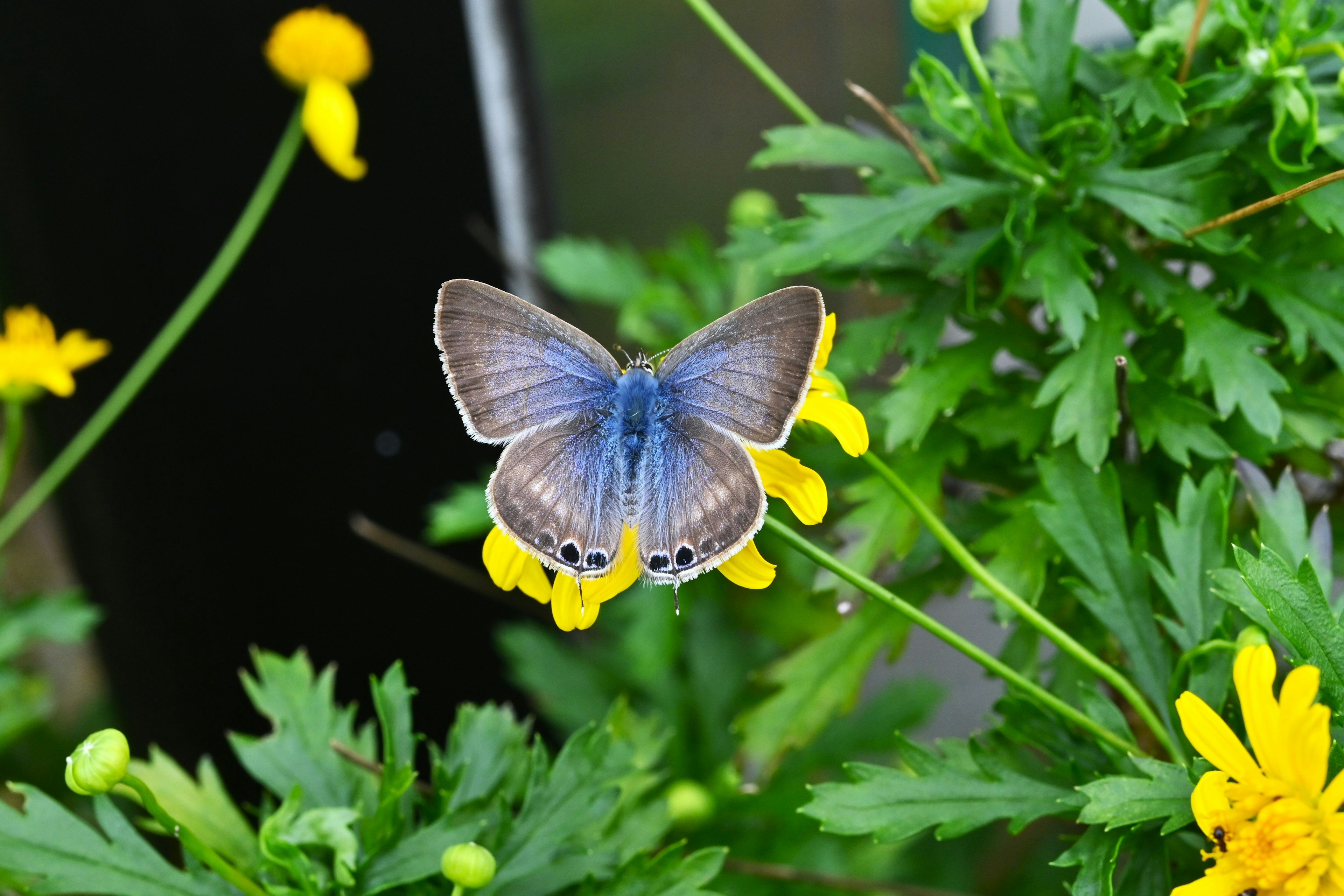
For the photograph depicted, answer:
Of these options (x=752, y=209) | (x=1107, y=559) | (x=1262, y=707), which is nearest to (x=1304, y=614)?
(x=1262, y=707)

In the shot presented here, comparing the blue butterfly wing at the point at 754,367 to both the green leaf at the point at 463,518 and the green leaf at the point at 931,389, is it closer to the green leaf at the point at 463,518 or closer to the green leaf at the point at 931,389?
the green leaf at the point at 931,389

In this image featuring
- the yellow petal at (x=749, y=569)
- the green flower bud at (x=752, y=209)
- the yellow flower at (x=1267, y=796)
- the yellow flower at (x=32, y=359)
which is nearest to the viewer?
the yellow flower at (x=1267, y=796)

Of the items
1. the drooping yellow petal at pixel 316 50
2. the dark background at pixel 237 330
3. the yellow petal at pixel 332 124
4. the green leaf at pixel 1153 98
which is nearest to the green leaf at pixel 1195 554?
the green leaf at pixel 1153 98

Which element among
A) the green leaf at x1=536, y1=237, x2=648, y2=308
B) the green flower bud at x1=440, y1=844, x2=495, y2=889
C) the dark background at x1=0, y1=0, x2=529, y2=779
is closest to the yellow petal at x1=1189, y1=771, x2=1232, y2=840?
the green flower bud at x1=440, y1=844, x2=495, y2=889

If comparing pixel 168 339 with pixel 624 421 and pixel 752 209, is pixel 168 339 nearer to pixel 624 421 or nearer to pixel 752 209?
pixel 624 421

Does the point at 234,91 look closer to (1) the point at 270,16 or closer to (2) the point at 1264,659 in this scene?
(1) the point at 270,16

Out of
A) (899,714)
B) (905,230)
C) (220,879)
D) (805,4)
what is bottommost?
(220,879)

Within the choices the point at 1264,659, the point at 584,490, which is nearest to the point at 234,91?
the point at 584,490

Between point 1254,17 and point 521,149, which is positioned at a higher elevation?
point 521,149
